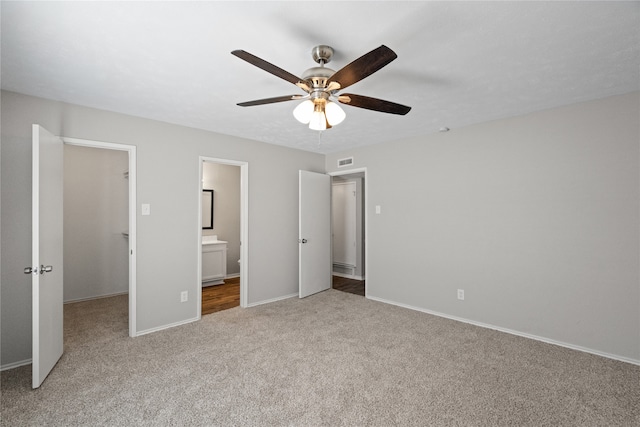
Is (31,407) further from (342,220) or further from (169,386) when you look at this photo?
(342,220)

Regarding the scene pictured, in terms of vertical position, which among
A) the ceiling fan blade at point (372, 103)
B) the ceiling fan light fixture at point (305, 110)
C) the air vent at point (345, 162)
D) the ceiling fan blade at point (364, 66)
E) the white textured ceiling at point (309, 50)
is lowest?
the ceiling fan light fixture at point (305, 110)

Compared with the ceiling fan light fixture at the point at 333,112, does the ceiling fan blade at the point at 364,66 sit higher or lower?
higher

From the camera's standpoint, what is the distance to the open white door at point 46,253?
2215 millimetres

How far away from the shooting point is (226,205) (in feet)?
20.0

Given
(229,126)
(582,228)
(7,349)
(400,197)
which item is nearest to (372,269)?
(400,197)

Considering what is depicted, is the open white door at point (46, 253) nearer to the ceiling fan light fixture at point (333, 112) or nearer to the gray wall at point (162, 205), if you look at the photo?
the gray wall at point (162, 205)

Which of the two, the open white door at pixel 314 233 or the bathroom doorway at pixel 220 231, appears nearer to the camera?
the open white door at pixel 314 233

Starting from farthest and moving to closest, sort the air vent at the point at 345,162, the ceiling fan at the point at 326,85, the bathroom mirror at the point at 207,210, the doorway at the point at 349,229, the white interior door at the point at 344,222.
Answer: the white interior door at the point at 344,222 → the doorway at the point at 349,229 → the bathroom mirror at the point at 207,210 → the air vent at the point at 345,162 → the ceiling fan at the point at 326,85

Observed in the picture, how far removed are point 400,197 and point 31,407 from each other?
4.12 m

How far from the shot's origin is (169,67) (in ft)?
7.11

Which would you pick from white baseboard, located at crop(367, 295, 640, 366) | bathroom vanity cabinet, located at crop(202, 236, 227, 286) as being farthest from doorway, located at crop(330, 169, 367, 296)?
bathroom vanity cabinet, located at crop(202, 236, 227, 286)

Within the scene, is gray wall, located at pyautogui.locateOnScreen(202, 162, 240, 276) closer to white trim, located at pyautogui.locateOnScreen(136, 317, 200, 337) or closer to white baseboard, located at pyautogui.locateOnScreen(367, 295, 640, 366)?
white trim, located at pyautogui.locateOnScreen(136, 317, 200, 337)

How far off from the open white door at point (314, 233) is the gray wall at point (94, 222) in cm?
288

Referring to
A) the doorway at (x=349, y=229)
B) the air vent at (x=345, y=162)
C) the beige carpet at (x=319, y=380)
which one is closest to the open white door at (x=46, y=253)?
the beige carpet at (x=319, y=380)
